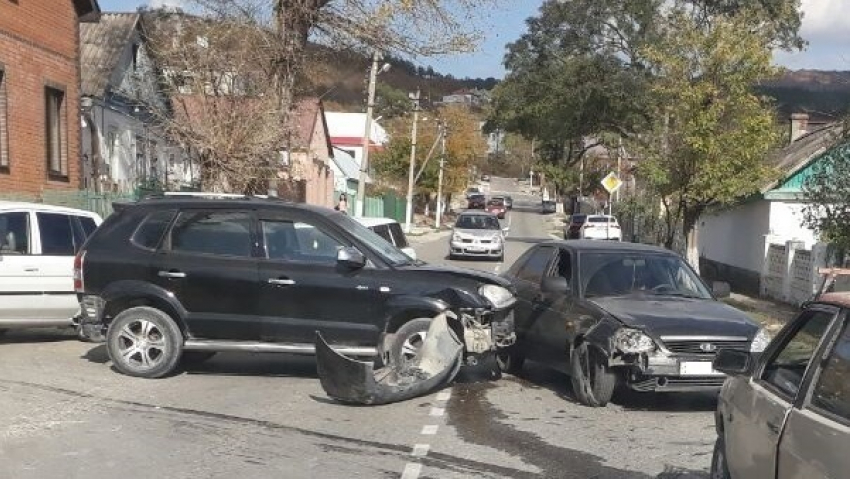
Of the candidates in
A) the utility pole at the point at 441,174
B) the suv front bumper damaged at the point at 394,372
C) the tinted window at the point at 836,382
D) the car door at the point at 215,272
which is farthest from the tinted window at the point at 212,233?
the utility pole at the point at 441,174

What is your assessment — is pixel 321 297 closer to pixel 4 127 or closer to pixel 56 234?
pixel 56 234

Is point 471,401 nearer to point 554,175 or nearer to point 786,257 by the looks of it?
Answer: point 786,257

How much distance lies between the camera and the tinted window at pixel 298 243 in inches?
383

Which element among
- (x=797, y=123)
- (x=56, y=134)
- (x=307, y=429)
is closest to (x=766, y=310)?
(x=307, y=429)

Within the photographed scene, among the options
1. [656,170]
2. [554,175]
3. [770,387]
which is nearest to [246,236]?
[770,387]

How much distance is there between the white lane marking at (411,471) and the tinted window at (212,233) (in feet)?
12.9

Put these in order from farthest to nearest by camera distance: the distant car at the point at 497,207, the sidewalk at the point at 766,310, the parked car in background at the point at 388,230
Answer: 1. the distant car at the point at 497,207
2. the parked car in background at the point at 388,230
3. the sidewalk at the point at 766,310

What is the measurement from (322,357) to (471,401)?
156 centimetres

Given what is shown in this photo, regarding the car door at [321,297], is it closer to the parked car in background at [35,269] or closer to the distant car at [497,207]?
the parked car in background at [35,269]

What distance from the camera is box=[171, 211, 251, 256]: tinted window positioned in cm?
988

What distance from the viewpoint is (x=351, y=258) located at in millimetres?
9453

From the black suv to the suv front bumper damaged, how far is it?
0.77 ft

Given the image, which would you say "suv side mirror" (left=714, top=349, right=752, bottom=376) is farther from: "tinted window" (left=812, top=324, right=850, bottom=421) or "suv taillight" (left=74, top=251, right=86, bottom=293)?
"suv taillight" (left=74, top=251, right=86, bottom=293)

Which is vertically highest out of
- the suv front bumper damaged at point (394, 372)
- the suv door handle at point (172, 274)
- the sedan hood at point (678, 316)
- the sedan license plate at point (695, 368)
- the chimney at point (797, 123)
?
the chimney at point (797, 123)
